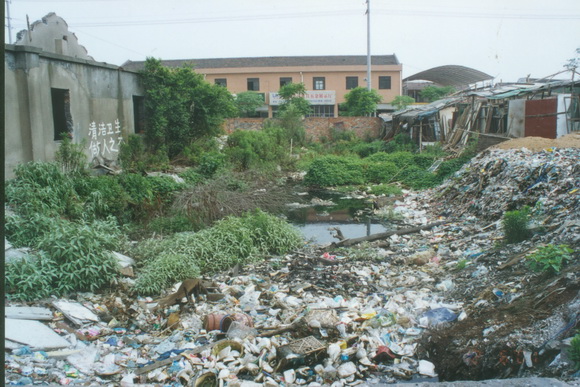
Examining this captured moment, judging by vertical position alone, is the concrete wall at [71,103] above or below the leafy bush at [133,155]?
above

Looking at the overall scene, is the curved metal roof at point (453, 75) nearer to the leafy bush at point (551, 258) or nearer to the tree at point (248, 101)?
the tree at point (248, 101)

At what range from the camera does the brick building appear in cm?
3606

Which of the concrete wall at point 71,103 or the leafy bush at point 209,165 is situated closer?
the concrete wall at point 71,103

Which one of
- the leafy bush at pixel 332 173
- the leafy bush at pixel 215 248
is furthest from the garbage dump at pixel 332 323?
the leafy bush at pixel 332 173

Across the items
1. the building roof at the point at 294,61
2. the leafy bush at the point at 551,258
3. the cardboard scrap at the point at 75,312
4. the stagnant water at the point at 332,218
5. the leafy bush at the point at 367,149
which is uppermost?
the building roof at the point at 294,61

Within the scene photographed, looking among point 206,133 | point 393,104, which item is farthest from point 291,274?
point 393,104

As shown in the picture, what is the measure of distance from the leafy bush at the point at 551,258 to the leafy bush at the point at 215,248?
14.0 feet

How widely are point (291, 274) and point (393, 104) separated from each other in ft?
90.6

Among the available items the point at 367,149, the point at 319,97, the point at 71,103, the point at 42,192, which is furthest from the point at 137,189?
the point at 319,97

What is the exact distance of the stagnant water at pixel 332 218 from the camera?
34.0ft

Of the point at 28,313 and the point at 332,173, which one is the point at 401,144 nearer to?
the point at 332,173

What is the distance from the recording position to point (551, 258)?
5020 mm

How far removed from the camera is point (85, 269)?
6.21m

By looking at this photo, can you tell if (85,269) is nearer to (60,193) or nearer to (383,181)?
(60,193)
